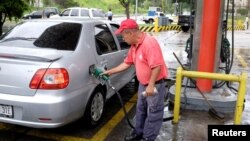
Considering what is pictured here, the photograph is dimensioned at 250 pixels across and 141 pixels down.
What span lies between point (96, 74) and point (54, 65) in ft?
2.06

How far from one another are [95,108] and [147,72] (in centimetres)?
128

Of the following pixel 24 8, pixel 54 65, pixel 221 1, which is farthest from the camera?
pixel 24 8

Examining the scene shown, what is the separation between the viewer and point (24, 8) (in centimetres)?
1062

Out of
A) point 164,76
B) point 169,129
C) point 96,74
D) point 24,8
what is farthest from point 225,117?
point 24,8

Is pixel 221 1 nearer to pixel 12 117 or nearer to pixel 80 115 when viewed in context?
pixel 80 115

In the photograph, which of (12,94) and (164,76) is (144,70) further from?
(12,94)

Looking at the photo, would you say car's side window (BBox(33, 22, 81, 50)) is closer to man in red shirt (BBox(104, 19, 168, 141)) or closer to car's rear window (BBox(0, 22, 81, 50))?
car's rear window (BBox(0, 22, 81, 50))

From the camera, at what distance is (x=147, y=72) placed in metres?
3.78

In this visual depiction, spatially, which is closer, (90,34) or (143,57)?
(143,57)

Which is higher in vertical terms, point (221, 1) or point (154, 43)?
point (221, 1)

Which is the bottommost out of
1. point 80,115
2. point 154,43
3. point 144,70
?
point 80,115

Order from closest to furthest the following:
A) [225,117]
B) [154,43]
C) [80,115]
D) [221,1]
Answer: [154,43]
[80,115]
[225,117]
[221,1]

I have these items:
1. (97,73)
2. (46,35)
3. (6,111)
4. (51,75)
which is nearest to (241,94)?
(97,73)

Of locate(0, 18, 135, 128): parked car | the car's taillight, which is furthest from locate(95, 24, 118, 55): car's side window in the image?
the car's taillight
